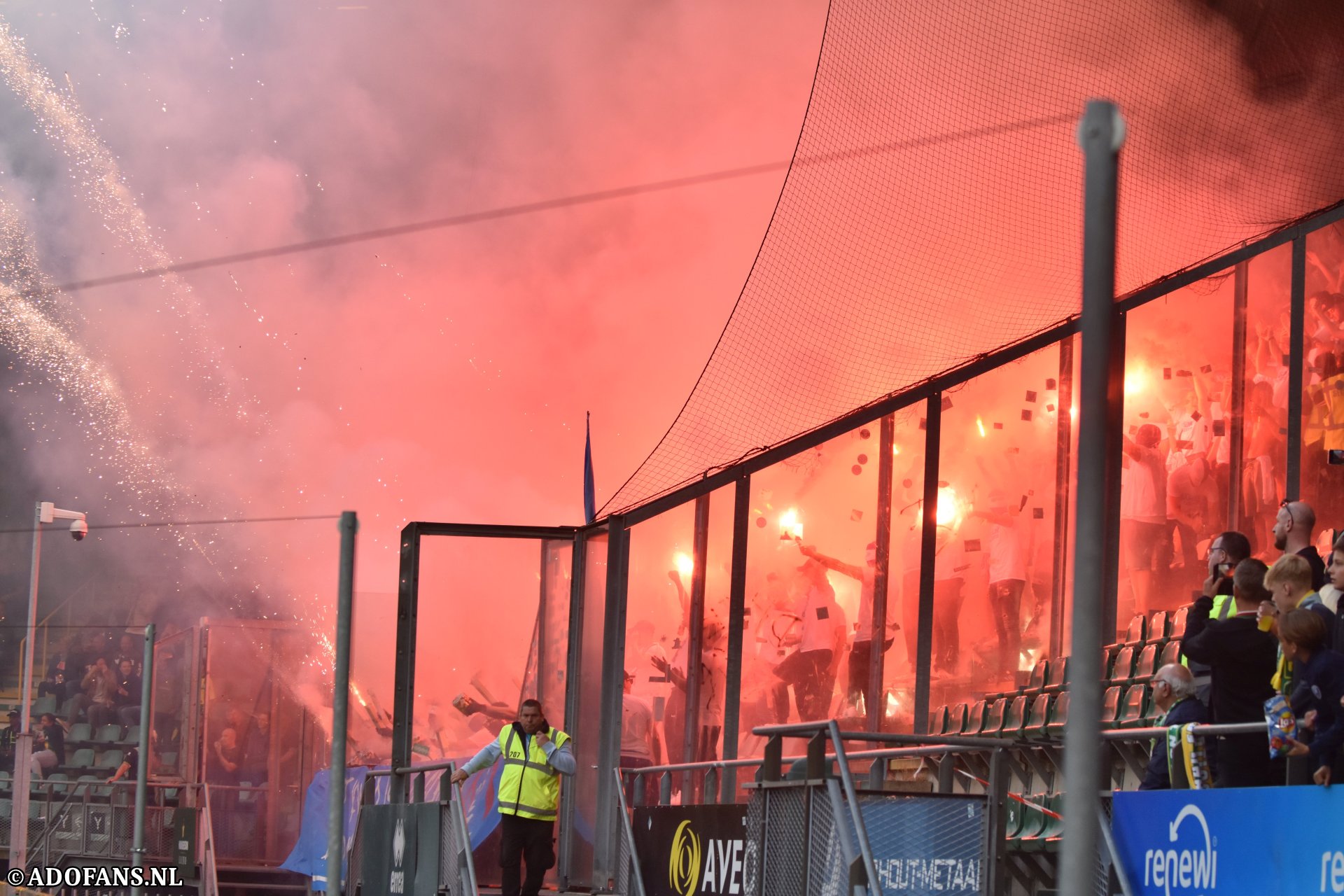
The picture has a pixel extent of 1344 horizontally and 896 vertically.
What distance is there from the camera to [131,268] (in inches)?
1293

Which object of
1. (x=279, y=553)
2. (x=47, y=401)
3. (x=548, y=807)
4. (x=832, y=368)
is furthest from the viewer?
(x=47, y=401)

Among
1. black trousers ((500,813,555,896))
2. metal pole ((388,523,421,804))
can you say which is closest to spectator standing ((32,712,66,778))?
metal pole ((388,523,421,804))

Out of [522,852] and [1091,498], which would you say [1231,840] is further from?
[522,852]

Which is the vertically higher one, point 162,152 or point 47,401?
point 162,152

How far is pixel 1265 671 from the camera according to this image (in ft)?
25.8

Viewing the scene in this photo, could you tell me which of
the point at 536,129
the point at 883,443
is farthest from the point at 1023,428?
the point at 536,129

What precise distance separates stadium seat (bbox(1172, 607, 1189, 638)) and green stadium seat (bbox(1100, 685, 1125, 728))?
55cm

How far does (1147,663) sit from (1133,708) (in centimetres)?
72

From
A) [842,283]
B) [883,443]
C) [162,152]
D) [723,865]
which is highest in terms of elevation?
[162,152]

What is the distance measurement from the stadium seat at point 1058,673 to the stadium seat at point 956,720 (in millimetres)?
684

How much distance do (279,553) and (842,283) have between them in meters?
21.5

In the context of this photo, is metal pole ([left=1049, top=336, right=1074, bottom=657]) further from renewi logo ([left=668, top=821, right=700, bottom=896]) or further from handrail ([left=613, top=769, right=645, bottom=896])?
renewi logo ([left=668, top=821, right=700, bottom=896])

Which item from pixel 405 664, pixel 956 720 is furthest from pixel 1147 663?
pixel 405 664

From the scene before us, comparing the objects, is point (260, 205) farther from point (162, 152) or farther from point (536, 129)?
point (536, 129)
